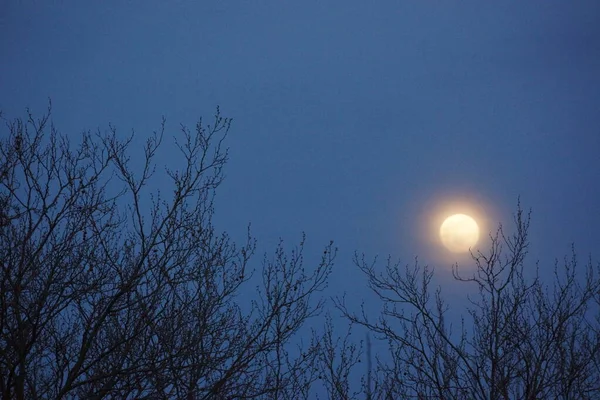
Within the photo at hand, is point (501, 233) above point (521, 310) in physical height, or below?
above

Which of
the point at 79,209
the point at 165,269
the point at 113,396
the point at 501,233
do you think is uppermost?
the point at 501,233

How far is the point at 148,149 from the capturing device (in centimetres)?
795

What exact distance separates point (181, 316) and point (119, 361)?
883 mm

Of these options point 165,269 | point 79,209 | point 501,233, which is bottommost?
point 165,269

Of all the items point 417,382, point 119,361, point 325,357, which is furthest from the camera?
point 325,357

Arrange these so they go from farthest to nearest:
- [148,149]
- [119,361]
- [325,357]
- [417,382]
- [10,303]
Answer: [325,357], [417,382], [148,149], [119,361], [10,303]

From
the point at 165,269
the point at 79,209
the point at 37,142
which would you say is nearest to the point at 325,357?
the point at 165,269

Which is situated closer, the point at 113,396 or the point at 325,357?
the point at 113,396

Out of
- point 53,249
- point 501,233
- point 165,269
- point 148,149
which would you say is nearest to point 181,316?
point 165,269

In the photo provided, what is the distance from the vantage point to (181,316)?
7.46 m

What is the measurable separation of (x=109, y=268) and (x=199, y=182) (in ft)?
5.05

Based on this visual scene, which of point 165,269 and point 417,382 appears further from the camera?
point 417,382

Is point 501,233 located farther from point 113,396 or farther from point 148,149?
point 113,396

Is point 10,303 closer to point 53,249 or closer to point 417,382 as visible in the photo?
point 53,249
